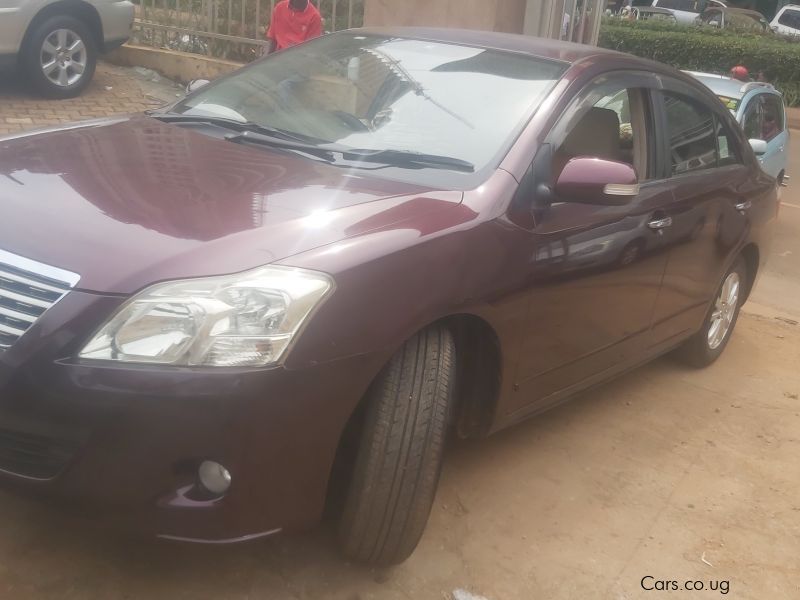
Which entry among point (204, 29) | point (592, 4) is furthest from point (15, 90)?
point (592, 4)

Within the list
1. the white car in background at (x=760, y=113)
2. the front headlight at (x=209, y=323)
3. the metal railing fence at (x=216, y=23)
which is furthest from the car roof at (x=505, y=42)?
the metal railing fence at (x=216, y=23)

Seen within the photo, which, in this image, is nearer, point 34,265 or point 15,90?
point 34,265

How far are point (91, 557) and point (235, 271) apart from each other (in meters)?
1.09

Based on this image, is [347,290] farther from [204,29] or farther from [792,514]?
[204,29]

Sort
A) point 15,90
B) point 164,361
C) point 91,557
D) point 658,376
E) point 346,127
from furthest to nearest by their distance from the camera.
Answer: point 15,90 < point 658,376 < point 346,127 < point 91,557 < point 164,361

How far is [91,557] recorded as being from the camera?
287 cm

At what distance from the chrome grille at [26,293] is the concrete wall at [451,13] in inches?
317

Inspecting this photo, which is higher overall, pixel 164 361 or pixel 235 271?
pixel 235 271

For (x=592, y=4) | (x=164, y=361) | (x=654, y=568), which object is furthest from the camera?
(x=592, y=4)

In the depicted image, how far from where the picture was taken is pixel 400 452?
274 cm

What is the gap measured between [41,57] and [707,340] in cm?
714

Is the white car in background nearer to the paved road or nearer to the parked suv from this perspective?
the paved road

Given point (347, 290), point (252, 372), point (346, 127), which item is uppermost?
point (346, 127)

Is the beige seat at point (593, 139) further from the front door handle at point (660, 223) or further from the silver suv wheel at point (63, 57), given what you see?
the silver suv wheel at point (63, 57)
